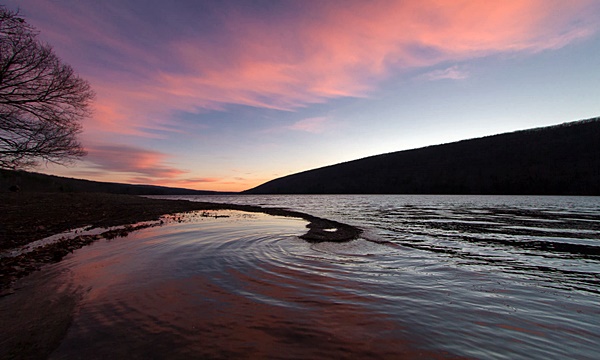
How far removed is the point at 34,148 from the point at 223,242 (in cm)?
1254

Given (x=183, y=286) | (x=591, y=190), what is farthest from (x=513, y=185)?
(x=183, y=286)

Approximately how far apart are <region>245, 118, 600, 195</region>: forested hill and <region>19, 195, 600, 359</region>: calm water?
479 ft

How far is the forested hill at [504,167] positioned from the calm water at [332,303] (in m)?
146

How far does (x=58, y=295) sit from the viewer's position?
6.48 m

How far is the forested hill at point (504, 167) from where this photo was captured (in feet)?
392

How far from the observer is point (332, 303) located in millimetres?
6336

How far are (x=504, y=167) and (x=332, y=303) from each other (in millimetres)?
179432

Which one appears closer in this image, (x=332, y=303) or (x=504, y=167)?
(x=332, y=303)

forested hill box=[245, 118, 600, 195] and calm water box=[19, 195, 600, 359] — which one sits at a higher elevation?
forested hill box=[245, 118, 600, 195]

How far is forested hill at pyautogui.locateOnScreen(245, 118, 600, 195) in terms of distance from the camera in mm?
119375

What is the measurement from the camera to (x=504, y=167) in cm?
14450

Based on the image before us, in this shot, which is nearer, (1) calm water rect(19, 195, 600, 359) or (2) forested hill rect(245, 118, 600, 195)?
(1) calm water rect(19, 195, 600, 359)

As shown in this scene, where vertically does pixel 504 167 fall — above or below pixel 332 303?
above

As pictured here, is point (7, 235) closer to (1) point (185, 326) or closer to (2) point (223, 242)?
(2) point (223, 242)
